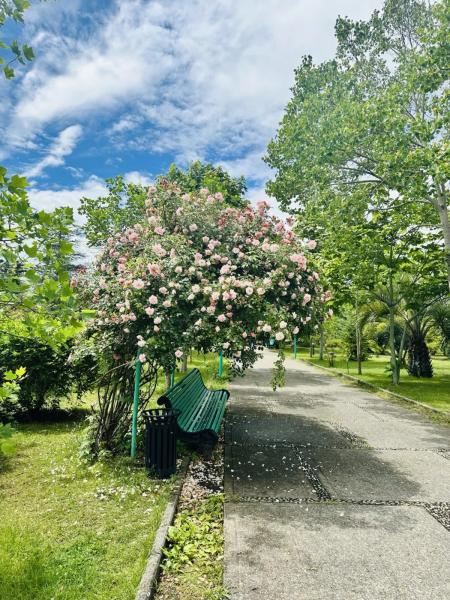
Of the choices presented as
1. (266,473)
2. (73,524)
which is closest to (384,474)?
(266,473)

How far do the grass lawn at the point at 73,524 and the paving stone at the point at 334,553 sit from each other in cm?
89

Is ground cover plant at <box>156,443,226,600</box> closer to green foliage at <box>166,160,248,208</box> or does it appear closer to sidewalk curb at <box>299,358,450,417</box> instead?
sidewalk curb at <box>299,358,450,417</box>

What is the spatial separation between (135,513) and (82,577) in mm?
1199

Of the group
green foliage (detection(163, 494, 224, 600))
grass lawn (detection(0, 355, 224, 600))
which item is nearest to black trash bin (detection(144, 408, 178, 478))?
grass lawn (detection(0, 355, 224, 600))

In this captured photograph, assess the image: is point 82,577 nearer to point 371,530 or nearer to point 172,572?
point 172,572

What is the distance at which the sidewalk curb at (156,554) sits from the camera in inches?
124

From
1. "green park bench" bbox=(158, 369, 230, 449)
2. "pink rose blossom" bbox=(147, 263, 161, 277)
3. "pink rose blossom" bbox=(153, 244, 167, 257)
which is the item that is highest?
"pink rose blossom" bbox=(153, 244, 167, 257)

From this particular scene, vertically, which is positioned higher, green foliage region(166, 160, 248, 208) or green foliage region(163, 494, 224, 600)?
green foliage region(166, 160, 248, 208)

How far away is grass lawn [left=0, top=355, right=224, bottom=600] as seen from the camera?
3279 mm

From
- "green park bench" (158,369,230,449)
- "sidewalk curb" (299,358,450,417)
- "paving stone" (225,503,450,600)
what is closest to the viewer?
"paving stone" (225,503,450,600)

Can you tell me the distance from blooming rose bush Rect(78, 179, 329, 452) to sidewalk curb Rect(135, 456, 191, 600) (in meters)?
1.74

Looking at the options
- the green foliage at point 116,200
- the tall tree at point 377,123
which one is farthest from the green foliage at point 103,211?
the tall tree at point 377,123

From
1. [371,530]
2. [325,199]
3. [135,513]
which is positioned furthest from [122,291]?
[325,199]

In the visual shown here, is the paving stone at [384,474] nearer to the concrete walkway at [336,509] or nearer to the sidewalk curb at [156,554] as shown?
the concrete walkway at [336,509]
